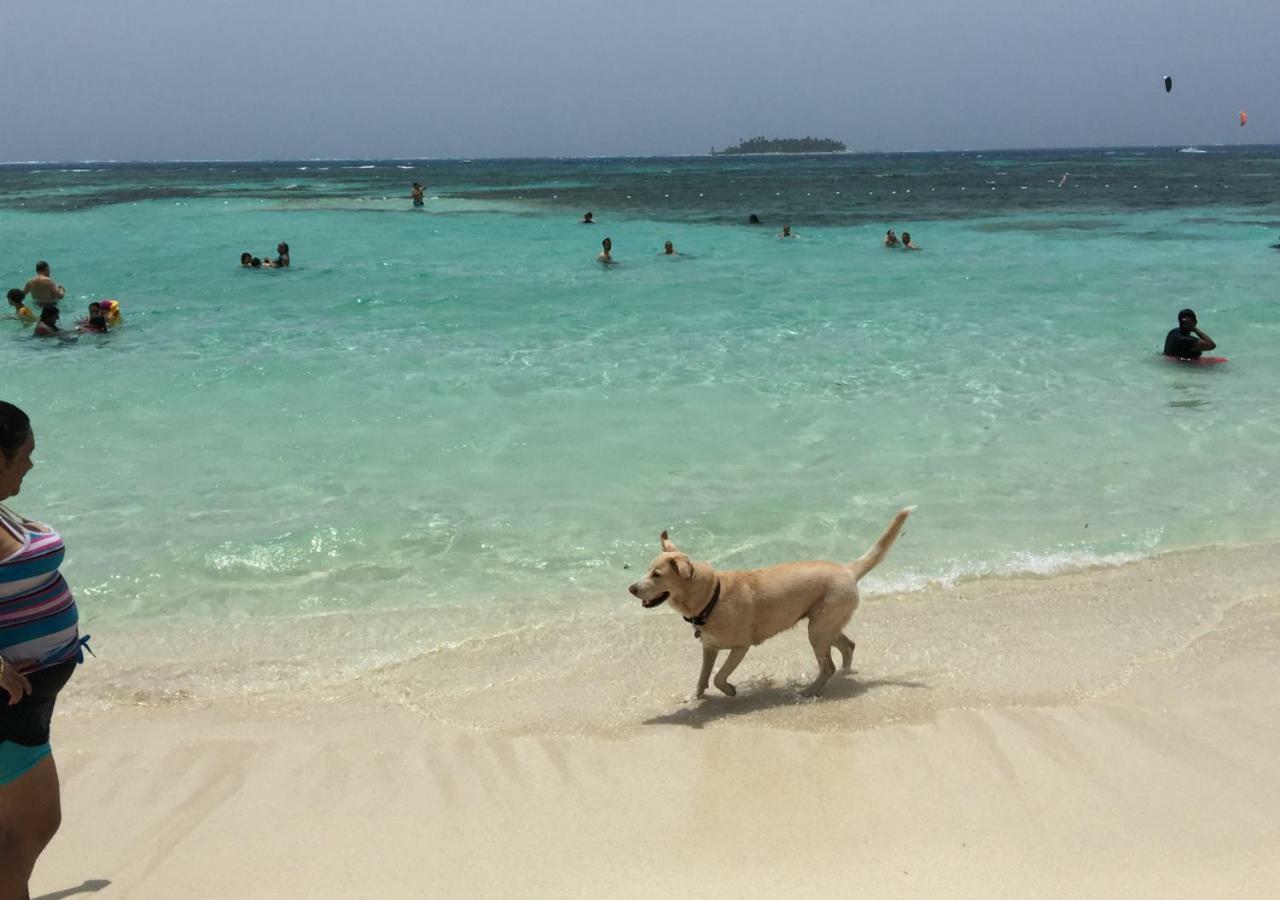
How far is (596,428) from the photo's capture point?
391 inches

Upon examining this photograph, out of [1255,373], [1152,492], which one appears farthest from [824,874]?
[1255,373]

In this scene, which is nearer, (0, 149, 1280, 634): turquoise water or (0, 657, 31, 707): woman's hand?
(0, 657, 31, 707): woman's hand

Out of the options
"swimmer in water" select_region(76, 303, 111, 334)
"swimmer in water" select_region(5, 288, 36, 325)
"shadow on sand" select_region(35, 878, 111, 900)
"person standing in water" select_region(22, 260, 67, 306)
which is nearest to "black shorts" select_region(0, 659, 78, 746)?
"shadow on sand" select_region(35, 878, 111, 900)

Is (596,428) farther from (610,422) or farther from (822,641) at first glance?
(822,641)

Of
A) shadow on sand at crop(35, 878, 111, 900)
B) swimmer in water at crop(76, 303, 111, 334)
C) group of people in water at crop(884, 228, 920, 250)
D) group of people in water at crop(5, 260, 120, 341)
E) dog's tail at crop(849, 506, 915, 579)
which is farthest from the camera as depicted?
group of people in water at crop(884, 228, 920, 250)

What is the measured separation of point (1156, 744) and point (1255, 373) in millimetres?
9445

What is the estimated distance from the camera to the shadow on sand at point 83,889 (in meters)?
3.55

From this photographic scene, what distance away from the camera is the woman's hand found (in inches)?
107

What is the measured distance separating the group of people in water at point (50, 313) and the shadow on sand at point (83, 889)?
42.6ft

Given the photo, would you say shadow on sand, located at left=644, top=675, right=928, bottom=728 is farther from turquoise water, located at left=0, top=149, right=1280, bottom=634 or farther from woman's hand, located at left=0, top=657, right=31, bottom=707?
woman's hand, located at left=0, top=657, right=31, bottom=707

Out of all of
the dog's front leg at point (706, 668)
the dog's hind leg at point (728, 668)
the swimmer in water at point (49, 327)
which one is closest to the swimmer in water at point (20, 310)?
the swimmer in water at point (49, 327)

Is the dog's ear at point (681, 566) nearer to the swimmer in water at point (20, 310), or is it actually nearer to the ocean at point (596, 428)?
the ocean at point (596, 428)

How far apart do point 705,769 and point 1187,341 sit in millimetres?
10622

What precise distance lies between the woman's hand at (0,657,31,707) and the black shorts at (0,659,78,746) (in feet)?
0.16
